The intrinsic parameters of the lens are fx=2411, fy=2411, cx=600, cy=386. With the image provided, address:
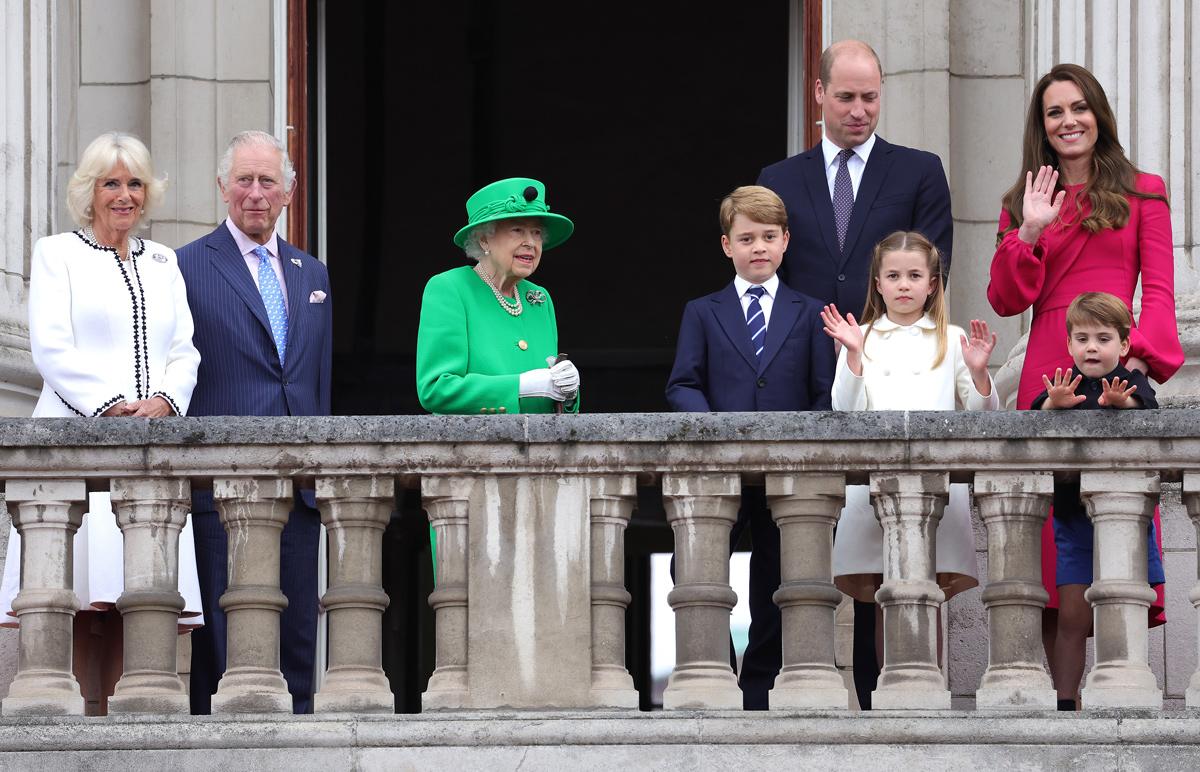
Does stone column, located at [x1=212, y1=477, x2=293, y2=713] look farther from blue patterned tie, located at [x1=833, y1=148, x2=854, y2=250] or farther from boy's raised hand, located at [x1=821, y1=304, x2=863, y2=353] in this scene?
blue patterned tie, located at [x1=833, y1=148, x2=854, y2=250]

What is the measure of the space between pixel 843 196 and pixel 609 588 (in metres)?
1.74

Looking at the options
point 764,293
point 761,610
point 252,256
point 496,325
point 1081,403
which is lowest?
point 761,610

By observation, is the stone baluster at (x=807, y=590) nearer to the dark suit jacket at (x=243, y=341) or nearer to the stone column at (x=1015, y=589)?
the stone column at (x=1015, y=589)

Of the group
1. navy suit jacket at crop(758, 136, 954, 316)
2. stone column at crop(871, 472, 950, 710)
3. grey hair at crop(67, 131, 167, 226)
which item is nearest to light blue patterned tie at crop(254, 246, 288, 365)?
grey hair at crop(67, 131, 167, 226)

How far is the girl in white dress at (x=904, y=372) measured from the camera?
690 centimetres

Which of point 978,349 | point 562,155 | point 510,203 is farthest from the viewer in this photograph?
point 562,155

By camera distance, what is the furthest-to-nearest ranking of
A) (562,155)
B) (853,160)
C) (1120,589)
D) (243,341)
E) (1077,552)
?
1. (562,155)
2. (853,160)
3. (243,341)
4. (1077,552)
5. (1120,589)

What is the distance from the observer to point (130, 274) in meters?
7.10

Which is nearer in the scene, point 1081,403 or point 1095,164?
point 1081,403

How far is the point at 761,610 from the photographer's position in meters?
6.92

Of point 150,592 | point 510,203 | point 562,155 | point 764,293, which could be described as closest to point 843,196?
point 764,293

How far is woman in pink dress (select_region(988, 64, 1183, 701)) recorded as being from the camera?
709 centimetres

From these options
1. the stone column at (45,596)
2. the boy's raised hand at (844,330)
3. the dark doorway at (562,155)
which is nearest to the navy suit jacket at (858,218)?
the boy's raised hand at (844,330)

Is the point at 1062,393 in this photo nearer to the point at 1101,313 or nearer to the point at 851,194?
the point at 1101,313
